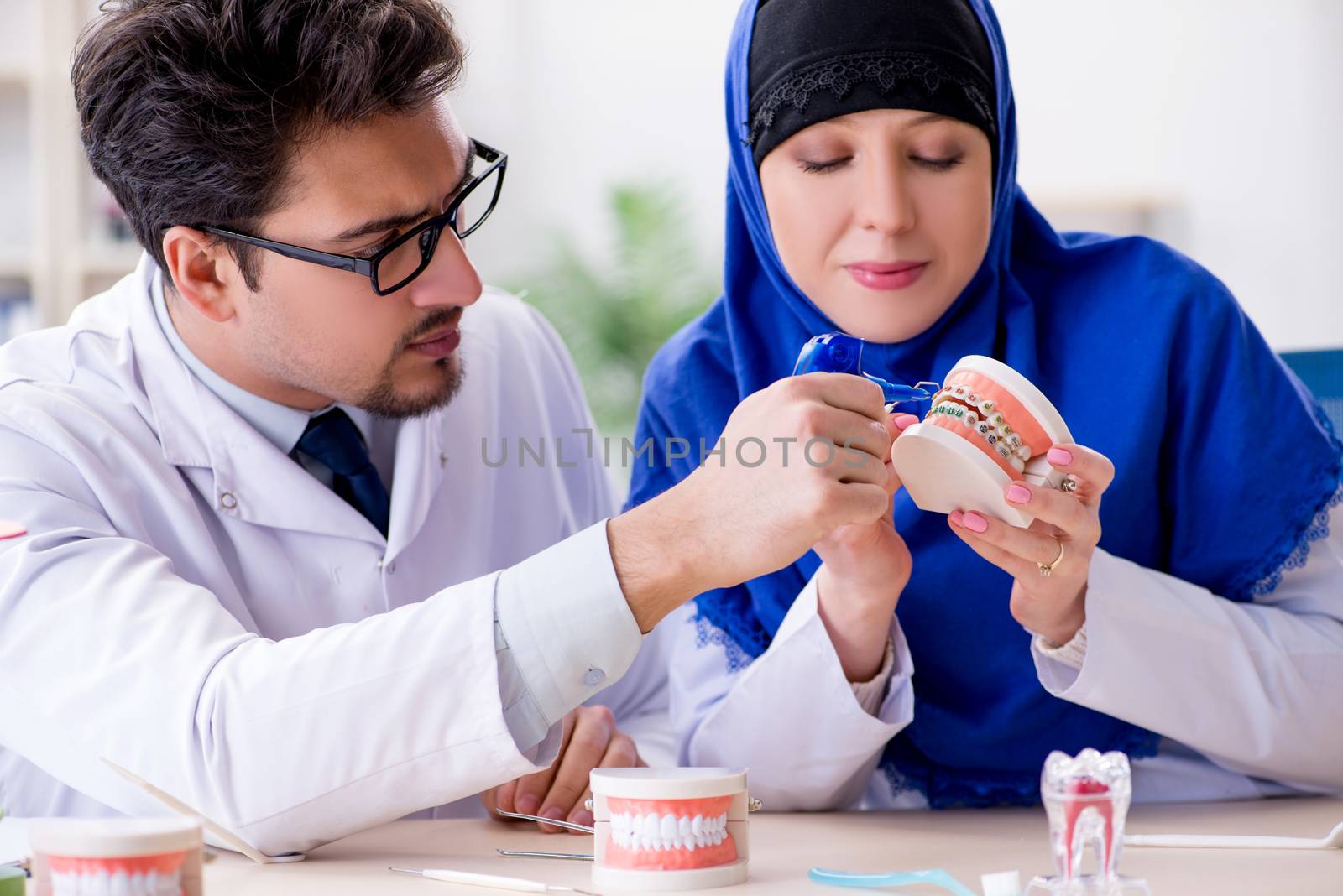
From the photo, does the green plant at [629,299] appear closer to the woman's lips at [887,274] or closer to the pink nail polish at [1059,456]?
the woman's lips at [887,274]

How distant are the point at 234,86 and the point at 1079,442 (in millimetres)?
1204

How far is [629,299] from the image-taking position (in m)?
5.11

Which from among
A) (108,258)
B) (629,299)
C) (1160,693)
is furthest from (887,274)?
(108,258)

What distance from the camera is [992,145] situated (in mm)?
1677

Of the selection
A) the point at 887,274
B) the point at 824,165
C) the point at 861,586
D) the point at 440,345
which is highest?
the point at 824,165

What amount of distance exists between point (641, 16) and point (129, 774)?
4.75 m

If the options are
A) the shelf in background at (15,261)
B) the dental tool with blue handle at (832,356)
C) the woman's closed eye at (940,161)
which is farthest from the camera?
the shelf in background at (15,261)

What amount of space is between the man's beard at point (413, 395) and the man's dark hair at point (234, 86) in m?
0.22

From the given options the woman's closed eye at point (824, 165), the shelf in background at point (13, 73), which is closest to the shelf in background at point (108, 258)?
the shelf in background at point (13, 73)

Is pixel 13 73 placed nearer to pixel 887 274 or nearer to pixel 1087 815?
pixel 887 274

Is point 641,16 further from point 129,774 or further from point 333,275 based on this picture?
point 129,774

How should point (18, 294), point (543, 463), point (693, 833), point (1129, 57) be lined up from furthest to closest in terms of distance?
point (1129, 57) < point (18, 294) < point (543, 463) < point (693, 833)

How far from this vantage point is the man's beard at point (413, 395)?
1859mm

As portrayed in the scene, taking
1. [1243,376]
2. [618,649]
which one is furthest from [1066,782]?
[1243,376]
